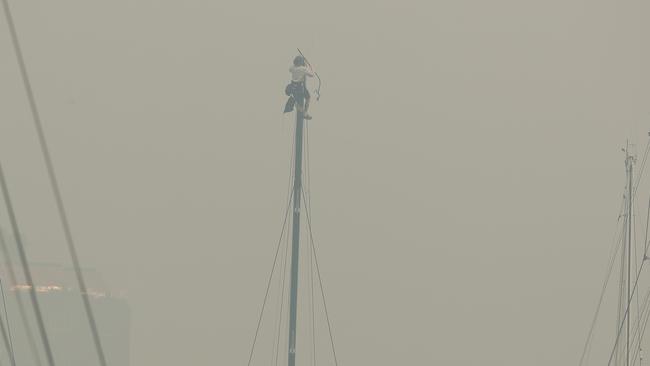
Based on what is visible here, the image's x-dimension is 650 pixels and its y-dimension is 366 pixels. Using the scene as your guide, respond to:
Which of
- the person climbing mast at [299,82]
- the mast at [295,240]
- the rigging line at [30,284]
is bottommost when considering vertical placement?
the rigging line at [30,284]

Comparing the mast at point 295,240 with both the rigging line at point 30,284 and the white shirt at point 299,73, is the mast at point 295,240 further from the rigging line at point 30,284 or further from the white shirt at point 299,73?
the rigging line at point 30,284

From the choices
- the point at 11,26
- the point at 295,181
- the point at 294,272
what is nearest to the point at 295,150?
the point at 295,181

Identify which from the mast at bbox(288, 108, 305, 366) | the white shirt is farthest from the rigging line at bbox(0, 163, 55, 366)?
the white shirt

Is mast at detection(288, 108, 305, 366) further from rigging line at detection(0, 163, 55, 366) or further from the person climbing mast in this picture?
rigging line at detection(0, 163, 55, 366)

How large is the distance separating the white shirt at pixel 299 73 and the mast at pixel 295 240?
932 millimetres

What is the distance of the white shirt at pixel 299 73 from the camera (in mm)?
35469

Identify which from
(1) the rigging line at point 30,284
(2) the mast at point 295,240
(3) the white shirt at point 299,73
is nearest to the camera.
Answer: (1) the rigging line at point 30,284

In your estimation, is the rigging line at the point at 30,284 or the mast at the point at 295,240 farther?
the mast at the point at 295,240

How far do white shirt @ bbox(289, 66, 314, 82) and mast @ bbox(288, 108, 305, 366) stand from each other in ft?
3.06

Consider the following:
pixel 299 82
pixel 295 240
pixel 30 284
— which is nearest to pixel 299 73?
pixel 299 82

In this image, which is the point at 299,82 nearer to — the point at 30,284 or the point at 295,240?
the point at 295,240

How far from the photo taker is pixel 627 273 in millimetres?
48781

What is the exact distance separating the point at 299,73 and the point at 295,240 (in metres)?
4.93

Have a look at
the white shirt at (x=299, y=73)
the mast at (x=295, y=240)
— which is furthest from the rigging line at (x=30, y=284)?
the white shirt at (x=299, y=73)
